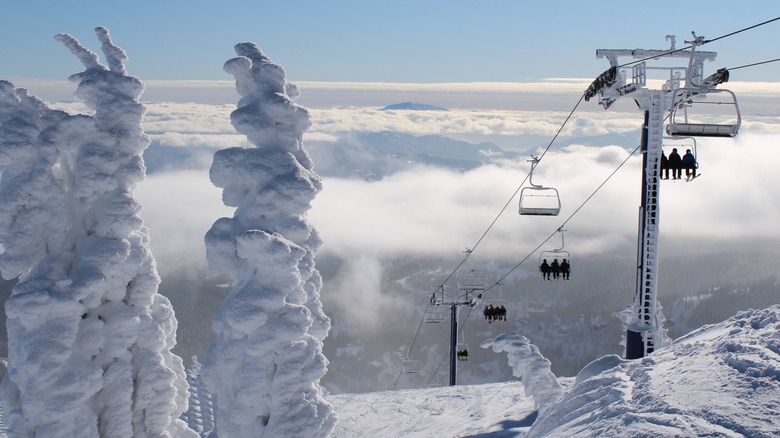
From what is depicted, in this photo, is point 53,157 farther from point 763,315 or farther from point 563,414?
point 763,315

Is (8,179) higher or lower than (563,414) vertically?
higher

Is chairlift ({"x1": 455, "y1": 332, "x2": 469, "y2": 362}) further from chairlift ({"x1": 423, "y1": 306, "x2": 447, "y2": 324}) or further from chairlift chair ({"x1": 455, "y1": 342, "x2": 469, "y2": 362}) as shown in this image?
chairlift ({"x1": 423, "y1": 306, "x2": 447, "y2": 324})

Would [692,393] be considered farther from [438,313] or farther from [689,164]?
[438,313]

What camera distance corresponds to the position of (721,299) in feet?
654

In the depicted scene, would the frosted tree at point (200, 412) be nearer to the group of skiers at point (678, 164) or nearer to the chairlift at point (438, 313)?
the chairlift at point (438, 313)

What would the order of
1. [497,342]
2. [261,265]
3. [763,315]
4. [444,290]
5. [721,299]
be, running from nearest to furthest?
[261,265], [763,315], [497,342], [444,290], [721,299]

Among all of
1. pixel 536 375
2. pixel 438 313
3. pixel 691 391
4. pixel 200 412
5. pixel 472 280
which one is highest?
pixel 691 391

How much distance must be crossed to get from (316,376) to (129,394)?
5.38 meters

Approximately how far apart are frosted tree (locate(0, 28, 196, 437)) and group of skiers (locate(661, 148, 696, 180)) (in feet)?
41.9

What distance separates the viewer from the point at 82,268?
49.9ft

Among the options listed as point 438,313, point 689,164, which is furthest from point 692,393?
point 438,313

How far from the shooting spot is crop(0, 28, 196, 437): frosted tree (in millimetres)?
14586

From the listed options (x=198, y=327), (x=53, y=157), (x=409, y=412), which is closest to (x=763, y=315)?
Result: (x=53, y=157)

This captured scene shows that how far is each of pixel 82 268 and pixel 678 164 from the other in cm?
1447
